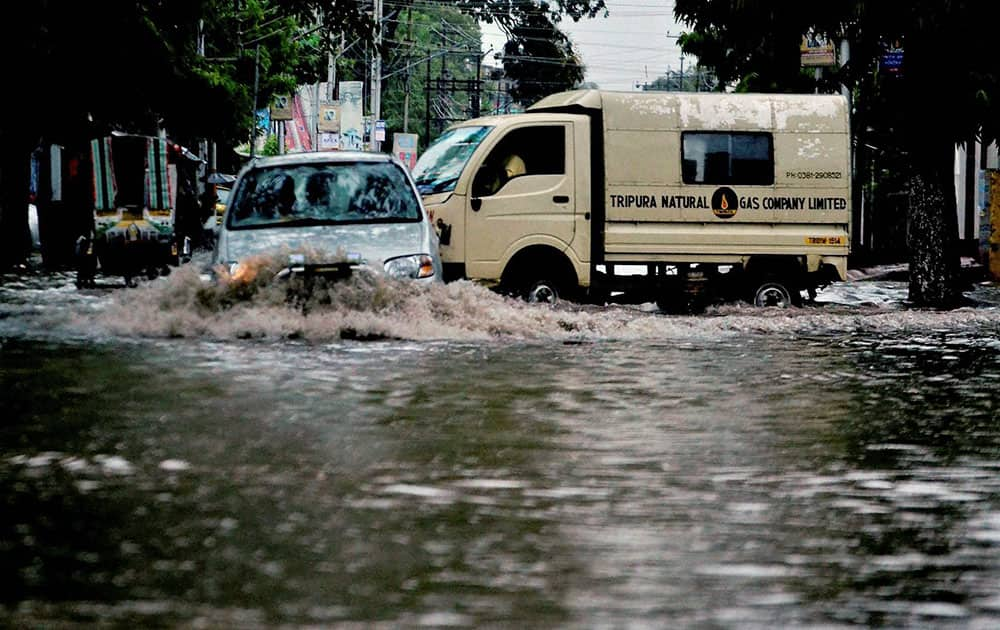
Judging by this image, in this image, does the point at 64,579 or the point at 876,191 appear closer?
the point at 64,579

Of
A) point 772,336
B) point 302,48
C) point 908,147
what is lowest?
point 772,336

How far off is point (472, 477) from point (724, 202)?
12604mm

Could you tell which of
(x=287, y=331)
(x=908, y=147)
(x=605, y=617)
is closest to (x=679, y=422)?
(x=605, y=617)

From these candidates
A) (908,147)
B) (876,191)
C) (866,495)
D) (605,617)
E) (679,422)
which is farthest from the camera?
Answer: (876,191)

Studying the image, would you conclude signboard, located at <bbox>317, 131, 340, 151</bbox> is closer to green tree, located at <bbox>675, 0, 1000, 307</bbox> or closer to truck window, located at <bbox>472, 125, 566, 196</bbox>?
green tree, located at <bbox>675, 0, 1000, 307</bbox>

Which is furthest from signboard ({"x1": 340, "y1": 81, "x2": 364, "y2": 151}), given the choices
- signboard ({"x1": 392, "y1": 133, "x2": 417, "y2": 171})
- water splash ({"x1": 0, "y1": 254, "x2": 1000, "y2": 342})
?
water splash ({"x1": 0, "y1": 254, "x2": 1000, "y2": 342})

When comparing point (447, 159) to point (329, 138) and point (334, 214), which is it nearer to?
point (334, 214)

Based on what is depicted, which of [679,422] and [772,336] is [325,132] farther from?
[679,422]

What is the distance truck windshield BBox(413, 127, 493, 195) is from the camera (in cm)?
1962

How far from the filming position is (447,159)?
66.1 feet

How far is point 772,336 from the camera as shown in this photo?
16594 millimetres

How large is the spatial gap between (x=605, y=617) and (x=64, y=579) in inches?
68.8

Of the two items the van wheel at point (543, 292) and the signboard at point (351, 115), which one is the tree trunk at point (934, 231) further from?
the signboard at point (351, 115)

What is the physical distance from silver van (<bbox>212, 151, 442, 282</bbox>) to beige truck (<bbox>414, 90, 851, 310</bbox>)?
2671 mm
